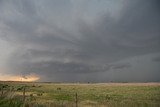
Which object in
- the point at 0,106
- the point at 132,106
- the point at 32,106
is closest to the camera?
the point at 0,106

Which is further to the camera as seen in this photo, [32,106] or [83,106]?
[83,106]

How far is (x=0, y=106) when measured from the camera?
16.2 meters

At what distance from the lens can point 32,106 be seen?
65.1ft

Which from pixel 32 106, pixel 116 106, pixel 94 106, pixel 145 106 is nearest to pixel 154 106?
pixel 145 106

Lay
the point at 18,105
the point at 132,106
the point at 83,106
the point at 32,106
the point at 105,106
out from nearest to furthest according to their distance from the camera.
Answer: the point at 18,105 → the point at 32,106 → the point at 132,106 → the point at 105,106 → the point at 83,106

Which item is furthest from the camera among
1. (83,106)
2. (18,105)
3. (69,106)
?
(83,106)

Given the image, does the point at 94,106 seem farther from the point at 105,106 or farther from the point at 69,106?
the point at 69,106

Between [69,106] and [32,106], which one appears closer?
[32,106]

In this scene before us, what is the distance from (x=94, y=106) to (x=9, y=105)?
512 inches

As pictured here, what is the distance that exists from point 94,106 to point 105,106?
A: 5.64 ft

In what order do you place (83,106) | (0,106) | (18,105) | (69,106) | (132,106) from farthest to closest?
(83,106) → (132,106) → (69,106) → (18,105) → (0,106)

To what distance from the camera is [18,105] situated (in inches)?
704

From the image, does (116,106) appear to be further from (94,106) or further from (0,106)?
(0,106)

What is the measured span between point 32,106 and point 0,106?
398 centimetres
